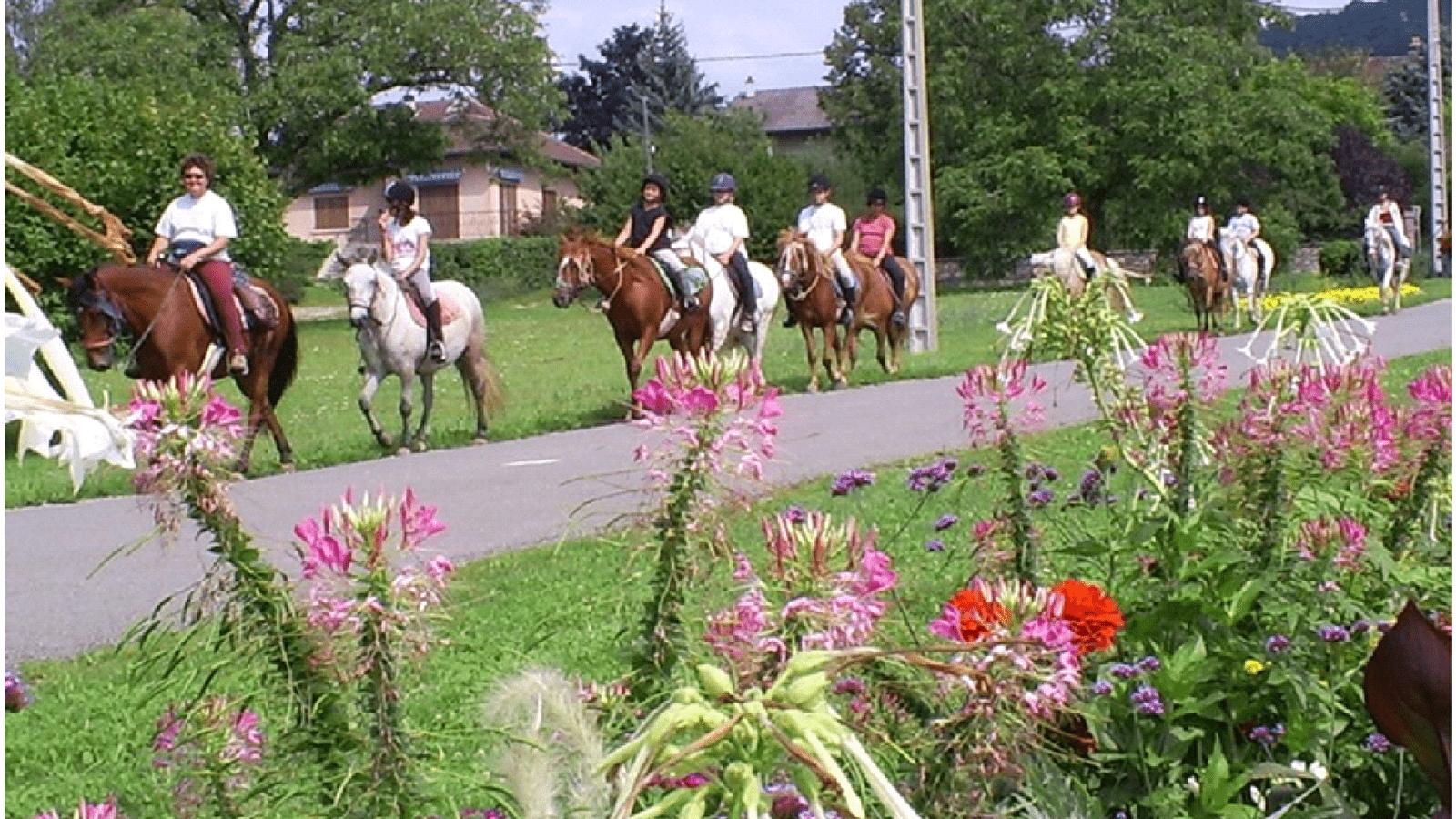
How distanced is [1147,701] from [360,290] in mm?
11548

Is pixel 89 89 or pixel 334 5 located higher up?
pixel 334 5

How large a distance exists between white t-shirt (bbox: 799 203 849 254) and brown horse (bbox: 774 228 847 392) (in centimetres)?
63

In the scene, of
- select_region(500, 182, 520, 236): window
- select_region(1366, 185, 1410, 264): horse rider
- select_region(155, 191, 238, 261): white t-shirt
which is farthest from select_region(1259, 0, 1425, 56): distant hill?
select_region(500, 182, 520, 236): window

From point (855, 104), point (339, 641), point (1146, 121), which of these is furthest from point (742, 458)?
point (855, 104)

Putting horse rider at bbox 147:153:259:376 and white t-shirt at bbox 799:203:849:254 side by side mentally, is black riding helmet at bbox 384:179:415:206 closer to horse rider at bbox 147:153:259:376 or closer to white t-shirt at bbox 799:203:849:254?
horse rider at bbox 147:153:259:376

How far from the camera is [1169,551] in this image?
127 inches

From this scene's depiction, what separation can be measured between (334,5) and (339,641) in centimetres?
4503

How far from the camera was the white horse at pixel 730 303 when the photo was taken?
1692 cm

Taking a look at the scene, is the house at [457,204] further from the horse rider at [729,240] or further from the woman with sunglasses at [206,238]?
the woman with sunglasses at [206,238]

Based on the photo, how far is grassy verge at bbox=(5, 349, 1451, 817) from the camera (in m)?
1.77

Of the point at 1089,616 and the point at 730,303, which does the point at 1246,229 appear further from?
the point at 1089,616

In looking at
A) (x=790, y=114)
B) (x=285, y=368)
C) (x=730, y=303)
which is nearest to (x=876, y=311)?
(x=730, y=303)

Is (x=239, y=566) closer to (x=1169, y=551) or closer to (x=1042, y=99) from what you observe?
(x=1169, y=551)

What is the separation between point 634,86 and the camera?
82375 millimetres
